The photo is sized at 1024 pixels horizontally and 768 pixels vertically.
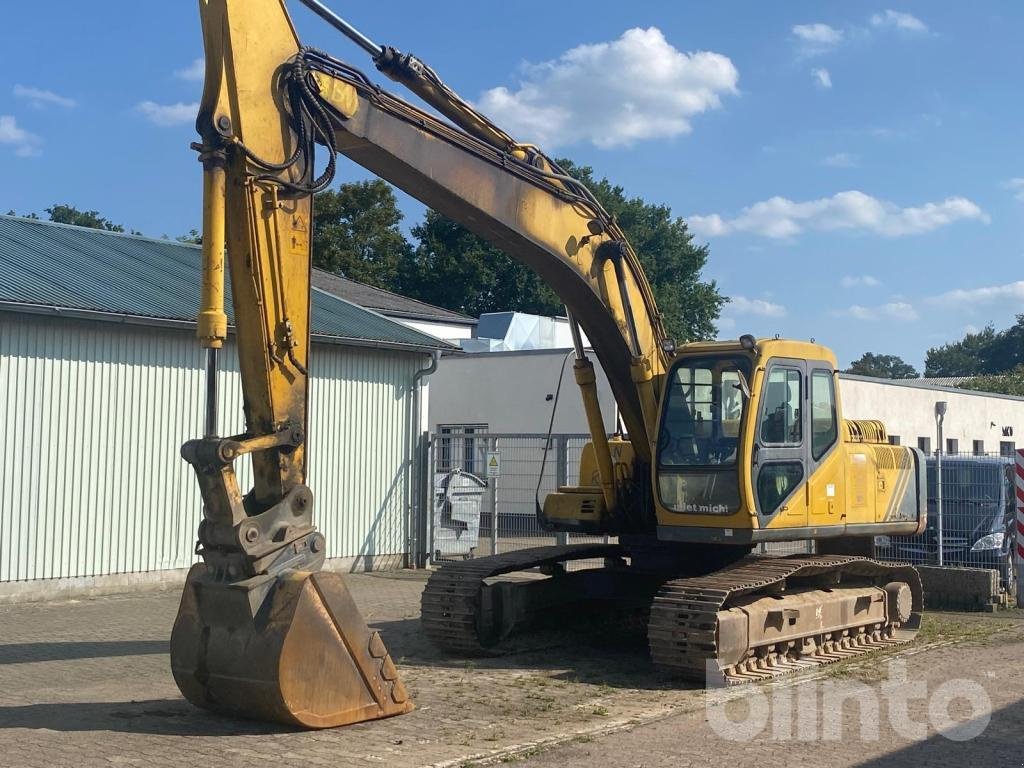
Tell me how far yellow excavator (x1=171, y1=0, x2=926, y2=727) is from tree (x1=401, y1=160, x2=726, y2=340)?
135 ft

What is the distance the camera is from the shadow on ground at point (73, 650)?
10.4 m

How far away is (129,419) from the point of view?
1480 centimetres

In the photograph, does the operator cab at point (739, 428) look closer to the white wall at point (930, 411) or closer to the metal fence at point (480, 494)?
the metal fence at point (480, 494)

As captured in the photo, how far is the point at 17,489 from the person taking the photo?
45.0ft

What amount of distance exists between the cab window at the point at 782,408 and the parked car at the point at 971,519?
19.2ft

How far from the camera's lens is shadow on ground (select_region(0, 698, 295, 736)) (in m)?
7.58

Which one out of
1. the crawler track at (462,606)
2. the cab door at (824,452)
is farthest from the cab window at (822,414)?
the crawler track at (462,606)

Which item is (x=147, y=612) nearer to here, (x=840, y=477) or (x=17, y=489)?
(x=17, y=489)

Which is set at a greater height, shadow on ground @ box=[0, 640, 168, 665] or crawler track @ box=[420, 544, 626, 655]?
crawler track @ box=[420, 544, 626, 655]

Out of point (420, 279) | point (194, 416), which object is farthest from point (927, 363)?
point (194, 416)

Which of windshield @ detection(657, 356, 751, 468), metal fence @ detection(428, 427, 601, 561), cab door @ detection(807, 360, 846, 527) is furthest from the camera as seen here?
metal fence @ detection(428, 427, 601, 561)

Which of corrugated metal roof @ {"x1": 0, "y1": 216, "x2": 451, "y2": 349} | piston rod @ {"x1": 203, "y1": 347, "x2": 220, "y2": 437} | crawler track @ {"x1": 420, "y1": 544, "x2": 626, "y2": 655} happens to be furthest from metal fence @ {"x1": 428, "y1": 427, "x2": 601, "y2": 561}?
piston rod @ {"x1": 203, "y1": 347, "x2": 220, "y2": 437}

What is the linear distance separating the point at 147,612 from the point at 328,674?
260 inches

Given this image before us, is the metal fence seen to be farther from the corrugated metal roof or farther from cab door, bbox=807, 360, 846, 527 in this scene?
cab door, bbox=807, 360, 846, 527
